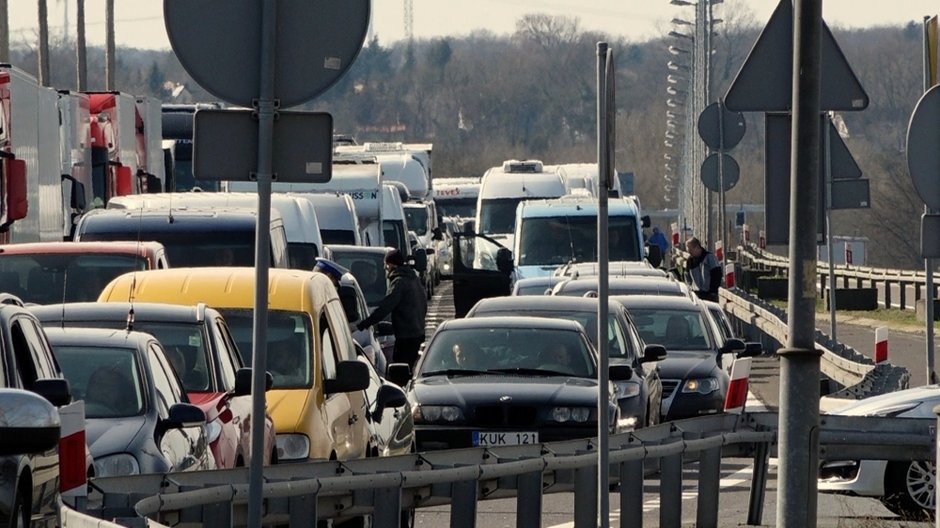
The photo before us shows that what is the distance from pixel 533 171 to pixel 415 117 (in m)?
144

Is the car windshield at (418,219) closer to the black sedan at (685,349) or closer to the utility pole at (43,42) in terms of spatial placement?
the utility pole at (43,42)

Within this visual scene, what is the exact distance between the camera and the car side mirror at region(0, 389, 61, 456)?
243 inches

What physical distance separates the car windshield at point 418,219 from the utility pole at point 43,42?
29.8 feet

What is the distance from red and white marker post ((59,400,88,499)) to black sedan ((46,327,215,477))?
6.25 feet

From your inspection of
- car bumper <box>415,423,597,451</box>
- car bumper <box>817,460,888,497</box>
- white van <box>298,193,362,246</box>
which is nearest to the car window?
car bumper <box>415,423,597,451</box>

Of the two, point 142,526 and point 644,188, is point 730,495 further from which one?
point 644,188

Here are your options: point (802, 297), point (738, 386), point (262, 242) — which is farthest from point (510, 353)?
point (262, 242)

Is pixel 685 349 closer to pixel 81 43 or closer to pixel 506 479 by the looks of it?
pixel 506 479

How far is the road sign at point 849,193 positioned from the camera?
671 inches

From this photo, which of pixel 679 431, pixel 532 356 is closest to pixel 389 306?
pixel 532 356

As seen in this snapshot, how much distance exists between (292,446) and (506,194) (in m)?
30.5

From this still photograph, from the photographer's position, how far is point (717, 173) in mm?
31328

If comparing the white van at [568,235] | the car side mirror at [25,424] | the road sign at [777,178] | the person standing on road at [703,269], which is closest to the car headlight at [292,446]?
the road sign at [777,178]

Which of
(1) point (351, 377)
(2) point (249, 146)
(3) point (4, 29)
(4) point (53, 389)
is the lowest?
(1) point (351, 377)
